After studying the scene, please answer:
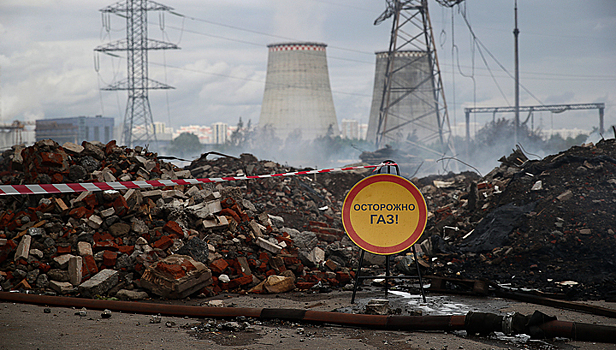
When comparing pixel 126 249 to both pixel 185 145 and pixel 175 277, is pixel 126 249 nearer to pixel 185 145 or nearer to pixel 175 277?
pixel 175 277

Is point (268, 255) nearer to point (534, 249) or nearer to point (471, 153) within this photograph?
point (534, 249)

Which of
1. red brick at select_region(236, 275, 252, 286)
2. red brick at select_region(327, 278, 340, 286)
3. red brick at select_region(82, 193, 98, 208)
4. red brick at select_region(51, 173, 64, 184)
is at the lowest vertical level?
red brick at select_region(327, 278, 340, 286)

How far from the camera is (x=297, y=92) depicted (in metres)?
23.9

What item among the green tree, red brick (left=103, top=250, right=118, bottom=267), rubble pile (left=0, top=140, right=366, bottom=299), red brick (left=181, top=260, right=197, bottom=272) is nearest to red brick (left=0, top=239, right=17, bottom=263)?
rubble pile (left=0, top=140, right=366, bottom=299)

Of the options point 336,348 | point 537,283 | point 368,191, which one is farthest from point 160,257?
point 537,283

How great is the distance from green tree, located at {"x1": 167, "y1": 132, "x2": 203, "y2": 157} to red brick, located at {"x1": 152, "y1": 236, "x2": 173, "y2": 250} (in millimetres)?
30269

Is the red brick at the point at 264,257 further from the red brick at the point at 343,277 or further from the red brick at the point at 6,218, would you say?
the red brick at the point at 6,218

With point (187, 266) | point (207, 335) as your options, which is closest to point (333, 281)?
point (187, 266)

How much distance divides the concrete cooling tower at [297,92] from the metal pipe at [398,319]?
20660 millimetres

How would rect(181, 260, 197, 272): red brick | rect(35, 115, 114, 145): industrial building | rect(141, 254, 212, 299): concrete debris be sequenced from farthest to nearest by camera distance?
rect(35, 115, 114, 145): industrial building < rect(181, 260, 197, 272): red brick < rect(141, 254, 212, 299): concrete debris

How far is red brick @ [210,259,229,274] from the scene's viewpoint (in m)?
4.92

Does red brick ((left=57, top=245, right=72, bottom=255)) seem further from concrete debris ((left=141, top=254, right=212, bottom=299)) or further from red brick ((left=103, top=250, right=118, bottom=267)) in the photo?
concrete debris ((left=141, top=254, right=212, bottom=299))

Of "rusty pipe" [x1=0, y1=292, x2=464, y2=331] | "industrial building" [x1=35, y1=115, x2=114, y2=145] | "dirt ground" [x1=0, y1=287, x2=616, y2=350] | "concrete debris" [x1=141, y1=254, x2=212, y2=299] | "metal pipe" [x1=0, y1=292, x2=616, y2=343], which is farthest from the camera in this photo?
"industrial building" [x1=35, y1=115, x2=114, y2=145]

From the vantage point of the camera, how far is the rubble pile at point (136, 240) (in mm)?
4512
